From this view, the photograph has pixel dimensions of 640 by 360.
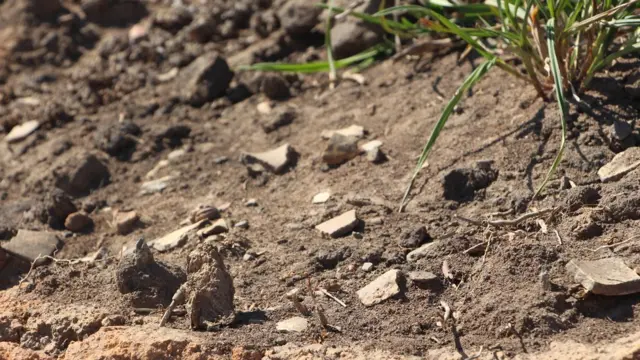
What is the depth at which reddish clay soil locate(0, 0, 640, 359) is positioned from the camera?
211 cm

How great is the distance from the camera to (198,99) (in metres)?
3.64

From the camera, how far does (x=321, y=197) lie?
109 inches

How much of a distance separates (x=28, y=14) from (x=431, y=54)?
2236 millimetres

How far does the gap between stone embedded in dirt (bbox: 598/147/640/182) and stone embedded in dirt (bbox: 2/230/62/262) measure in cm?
160

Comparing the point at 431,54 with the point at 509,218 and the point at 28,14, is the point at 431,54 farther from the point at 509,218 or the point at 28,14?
the point at 28,14

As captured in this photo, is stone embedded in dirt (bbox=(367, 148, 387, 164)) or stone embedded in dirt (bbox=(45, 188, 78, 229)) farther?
stone embedded in dirt (bbox=(45, 188, 78, 229))

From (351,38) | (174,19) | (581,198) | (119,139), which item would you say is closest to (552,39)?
(581,198)

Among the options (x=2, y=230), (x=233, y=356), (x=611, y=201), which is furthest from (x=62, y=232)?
(x=611, y=201)

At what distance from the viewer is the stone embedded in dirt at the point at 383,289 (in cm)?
223

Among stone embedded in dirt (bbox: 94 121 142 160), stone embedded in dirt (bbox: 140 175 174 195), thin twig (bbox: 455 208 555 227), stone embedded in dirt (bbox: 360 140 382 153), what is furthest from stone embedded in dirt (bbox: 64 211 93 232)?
thin twig (bbox: 455 208 555 227)

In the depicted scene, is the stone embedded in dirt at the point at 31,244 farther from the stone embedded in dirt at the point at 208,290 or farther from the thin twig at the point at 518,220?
the thin twig at the point at 518,220

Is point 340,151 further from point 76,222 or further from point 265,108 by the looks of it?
point 76,222

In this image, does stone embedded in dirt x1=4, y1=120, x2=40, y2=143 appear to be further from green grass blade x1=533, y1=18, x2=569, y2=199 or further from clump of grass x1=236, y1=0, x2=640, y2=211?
green grass blade x1=533, y1=18, x2=569, y2=199

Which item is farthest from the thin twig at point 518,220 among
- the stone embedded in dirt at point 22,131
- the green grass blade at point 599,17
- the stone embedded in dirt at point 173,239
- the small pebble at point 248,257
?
the stone embedded in dirt at point 22,131
